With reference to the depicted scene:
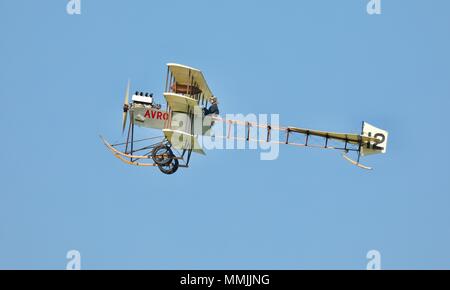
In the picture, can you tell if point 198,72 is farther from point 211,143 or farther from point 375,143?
point 375,143

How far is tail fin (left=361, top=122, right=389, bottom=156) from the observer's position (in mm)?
42625

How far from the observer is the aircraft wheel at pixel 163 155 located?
4203 centimetres

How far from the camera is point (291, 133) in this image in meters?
42.3

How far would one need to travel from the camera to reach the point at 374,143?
42656 mm

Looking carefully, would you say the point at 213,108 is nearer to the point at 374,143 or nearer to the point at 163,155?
the point at 163,155

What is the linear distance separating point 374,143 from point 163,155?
26.3 feet

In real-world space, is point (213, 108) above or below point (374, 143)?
above

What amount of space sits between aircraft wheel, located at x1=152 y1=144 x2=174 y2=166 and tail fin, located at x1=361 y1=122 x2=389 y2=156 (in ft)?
24.0

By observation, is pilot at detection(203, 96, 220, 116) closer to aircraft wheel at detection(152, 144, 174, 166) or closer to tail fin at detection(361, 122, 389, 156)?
aircraft wheel at detection(152, 144, 174, 166)

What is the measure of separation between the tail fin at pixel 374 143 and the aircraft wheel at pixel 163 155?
24.0 ft

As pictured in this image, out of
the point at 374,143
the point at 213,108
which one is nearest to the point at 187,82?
the point at 213,108

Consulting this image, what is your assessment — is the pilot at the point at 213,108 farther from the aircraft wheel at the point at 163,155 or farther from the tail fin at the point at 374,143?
the tail fin at the point at 374,143
